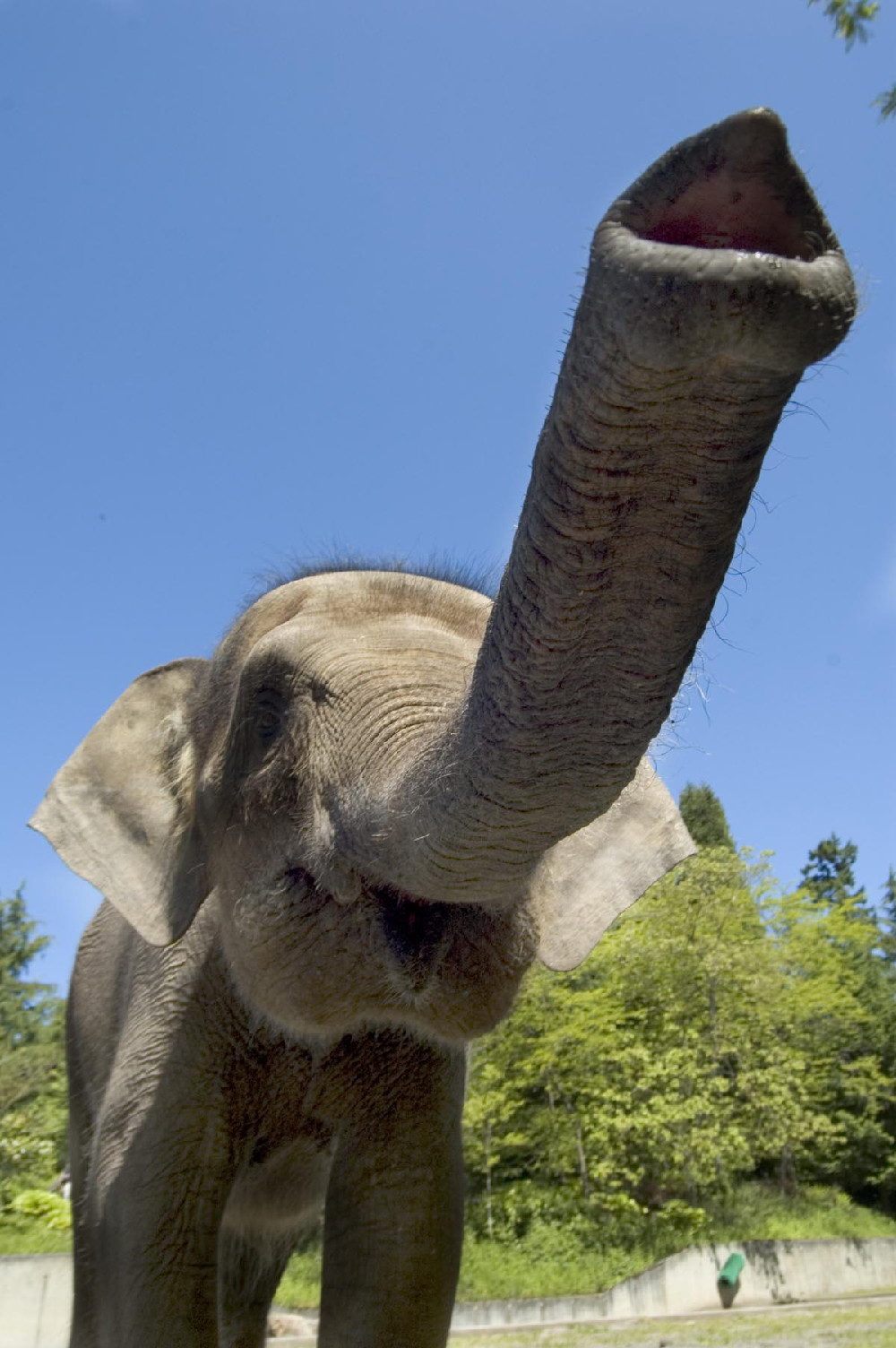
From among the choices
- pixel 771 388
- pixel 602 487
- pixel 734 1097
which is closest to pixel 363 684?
pixel 602 487

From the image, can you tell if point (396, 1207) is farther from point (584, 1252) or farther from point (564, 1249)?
point (584, 1252)

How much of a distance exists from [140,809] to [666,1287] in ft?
57.5

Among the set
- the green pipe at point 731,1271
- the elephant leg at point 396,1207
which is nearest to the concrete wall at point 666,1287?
Answer: the green pipe at point 731,1271

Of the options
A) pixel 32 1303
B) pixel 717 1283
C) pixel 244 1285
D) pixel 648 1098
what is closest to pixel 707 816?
pixel 648 1098

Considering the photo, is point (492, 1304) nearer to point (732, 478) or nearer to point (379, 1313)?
point (379, 1313)

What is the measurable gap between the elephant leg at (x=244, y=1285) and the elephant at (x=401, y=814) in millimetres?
14

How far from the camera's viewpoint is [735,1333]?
36.7ft

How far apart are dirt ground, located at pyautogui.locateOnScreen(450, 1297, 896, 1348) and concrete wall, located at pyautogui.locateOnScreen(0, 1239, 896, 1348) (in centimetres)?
135

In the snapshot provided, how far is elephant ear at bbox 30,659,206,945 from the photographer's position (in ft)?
12.1

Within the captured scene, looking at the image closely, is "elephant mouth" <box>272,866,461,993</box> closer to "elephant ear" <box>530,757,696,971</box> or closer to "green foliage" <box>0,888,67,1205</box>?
"elephant ear" <box>530,757,696,971</box>

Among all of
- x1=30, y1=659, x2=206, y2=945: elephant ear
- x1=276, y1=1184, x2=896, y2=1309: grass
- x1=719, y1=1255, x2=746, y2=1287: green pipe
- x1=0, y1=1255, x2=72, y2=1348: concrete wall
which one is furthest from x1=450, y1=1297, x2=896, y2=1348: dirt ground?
x1=30, y1=659, x2=206, y2=945: elephant ear

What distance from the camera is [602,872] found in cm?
354

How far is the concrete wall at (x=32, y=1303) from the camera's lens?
13.3 m

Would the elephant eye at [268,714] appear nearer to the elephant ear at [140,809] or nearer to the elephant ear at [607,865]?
the elephant ear at [140,809]
